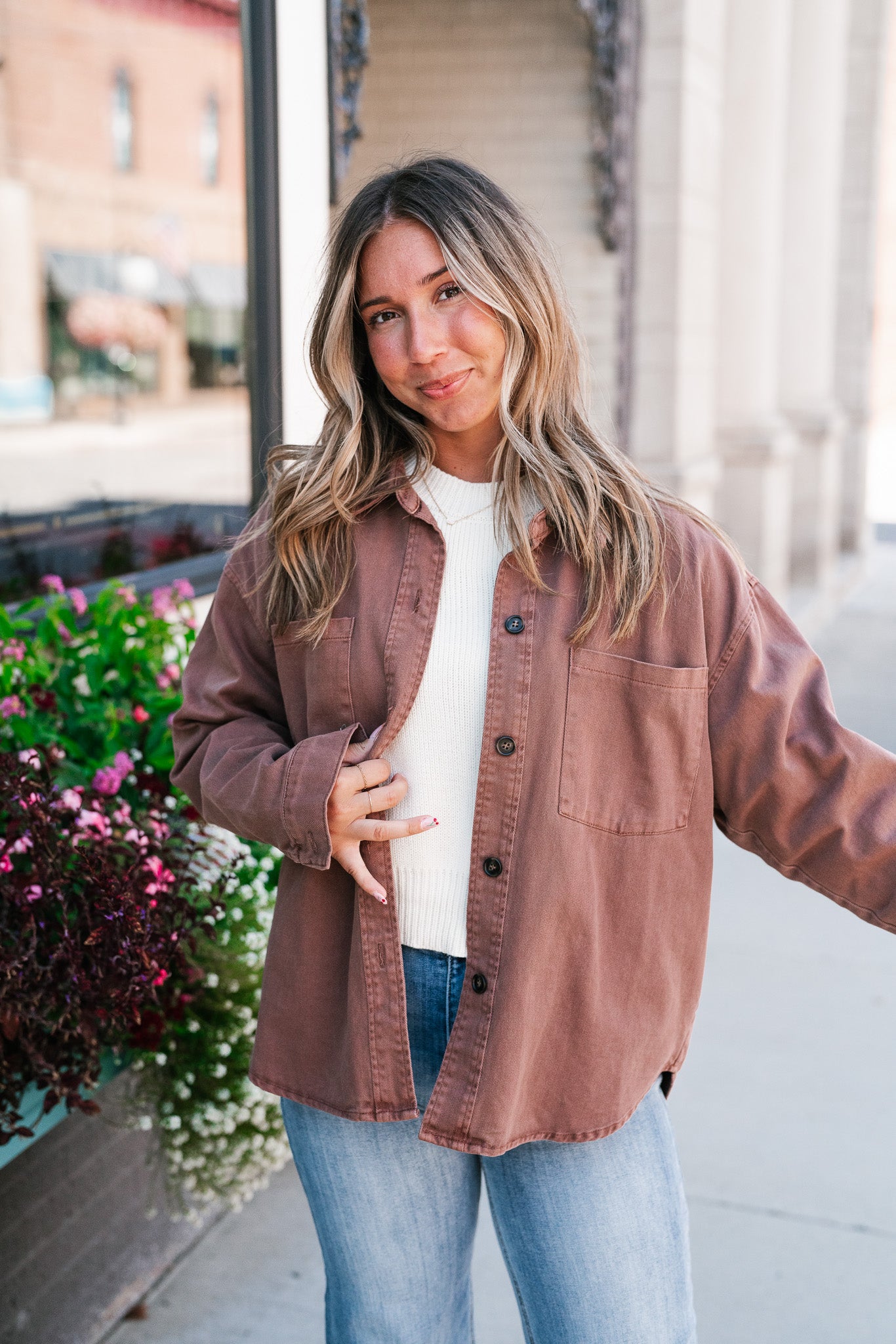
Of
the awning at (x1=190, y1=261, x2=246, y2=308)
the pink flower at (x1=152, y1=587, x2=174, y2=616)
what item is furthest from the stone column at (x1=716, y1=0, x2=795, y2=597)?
the pink flower at (x1=152, y1=587, x2=174, y2=616)

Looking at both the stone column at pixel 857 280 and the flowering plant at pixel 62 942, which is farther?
the stone column at pixel 857 280

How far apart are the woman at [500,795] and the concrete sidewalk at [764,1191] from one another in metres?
1.16

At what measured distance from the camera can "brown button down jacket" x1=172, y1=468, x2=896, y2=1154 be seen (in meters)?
1.61

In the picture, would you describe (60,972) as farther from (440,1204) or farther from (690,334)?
(690,334)

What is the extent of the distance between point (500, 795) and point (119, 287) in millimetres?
5019

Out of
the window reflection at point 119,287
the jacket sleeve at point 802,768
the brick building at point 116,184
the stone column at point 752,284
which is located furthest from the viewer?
the stone column at point 752,284

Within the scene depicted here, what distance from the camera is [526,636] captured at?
165cm

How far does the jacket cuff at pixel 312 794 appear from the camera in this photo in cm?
162

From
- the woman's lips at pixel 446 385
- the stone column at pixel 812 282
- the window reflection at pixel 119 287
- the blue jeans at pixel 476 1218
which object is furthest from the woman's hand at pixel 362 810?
the stone column at pixel 812 282

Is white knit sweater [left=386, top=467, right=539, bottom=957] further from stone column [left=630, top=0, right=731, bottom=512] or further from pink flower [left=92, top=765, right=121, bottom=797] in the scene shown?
stone column [left=630, top=0, right=731, bottom=512]

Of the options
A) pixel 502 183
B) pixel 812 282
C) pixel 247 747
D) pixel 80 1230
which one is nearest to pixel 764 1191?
pixel 80 1230

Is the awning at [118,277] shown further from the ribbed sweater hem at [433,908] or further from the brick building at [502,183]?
the ribbed sweater hem at [433,908]

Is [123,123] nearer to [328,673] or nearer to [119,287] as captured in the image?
[119,287]

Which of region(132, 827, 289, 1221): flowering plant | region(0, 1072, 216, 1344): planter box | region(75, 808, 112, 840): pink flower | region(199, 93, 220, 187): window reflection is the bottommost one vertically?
region(0, 1072, 216, 1344): planter box
